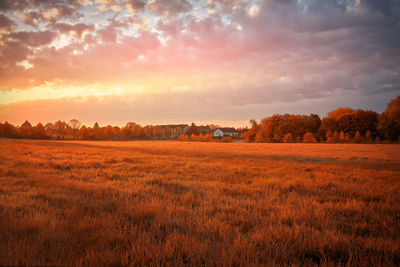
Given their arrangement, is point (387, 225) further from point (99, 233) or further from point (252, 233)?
point (99, 233)

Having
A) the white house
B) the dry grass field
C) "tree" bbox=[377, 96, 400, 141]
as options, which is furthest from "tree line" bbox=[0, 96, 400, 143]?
the dry grass field

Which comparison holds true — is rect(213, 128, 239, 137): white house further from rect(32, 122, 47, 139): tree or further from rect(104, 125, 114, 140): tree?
rect(32, 122, 47, 139): tree

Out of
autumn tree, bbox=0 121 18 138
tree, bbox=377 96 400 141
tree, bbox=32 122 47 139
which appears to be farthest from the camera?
tree, bbox=32 122 47 139

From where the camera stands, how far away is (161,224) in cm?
387

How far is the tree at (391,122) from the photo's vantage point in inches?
2347

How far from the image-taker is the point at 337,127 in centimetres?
7638

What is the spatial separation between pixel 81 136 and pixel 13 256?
119707 millimetres

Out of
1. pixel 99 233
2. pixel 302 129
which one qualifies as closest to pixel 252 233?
pixel 99 233

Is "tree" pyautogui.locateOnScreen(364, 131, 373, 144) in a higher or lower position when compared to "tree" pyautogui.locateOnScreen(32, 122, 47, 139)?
lower

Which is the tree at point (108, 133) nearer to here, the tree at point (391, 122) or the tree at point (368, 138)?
the tree at point (368, 138)

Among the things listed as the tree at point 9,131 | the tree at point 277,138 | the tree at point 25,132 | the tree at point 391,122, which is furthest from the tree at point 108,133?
the tree at point 391,122

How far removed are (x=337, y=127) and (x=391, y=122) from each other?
1676cm

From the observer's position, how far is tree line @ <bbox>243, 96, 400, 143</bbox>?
62250 millimetres

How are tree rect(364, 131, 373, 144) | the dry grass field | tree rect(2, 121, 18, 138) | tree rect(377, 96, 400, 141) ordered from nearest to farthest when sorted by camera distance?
the dry grass field → tree rect(377, 96, 400, 141) → tree rect(364, 131, 373, 144) → tree rect(2, 121, 18, 138)
